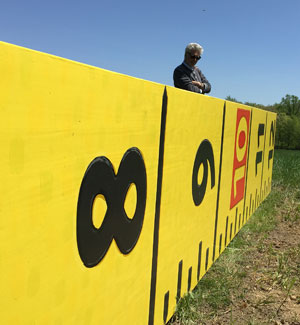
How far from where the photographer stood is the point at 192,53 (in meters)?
4.12

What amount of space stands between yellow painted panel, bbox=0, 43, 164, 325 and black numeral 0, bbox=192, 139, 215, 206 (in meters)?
1.06

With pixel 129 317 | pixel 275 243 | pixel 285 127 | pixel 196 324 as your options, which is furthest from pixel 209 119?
pixel 285 127

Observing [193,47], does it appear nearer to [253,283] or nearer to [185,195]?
[185,195]

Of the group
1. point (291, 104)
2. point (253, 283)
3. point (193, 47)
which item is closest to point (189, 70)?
point (193, 47)

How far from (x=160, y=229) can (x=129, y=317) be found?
52 cm

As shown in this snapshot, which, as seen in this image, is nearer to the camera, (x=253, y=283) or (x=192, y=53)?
(x=253, y=283)

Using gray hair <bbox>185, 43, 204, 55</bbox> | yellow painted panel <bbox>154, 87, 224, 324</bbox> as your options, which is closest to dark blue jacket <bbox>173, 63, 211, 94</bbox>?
gray hair <bbox>185, 43, 204, 55</bbox>

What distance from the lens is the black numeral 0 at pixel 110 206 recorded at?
4.89ft

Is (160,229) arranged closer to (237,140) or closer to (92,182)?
(92,182)

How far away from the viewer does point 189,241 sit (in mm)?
A: 2846

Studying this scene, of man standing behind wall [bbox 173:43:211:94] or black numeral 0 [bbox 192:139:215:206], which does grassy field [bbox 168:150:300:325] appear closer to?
black numeral 0 [bbox 192:139:215:206]

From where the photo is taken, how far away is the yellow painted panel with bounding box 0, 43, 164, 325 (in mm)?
1105

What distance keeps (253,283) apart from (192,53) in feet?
7.64

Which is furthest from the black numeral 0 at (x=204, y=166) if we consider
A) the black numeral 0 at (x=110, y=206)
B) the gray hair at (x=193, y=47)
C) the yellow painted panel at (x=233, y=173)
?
the gray hair at (x=193, y=47)
